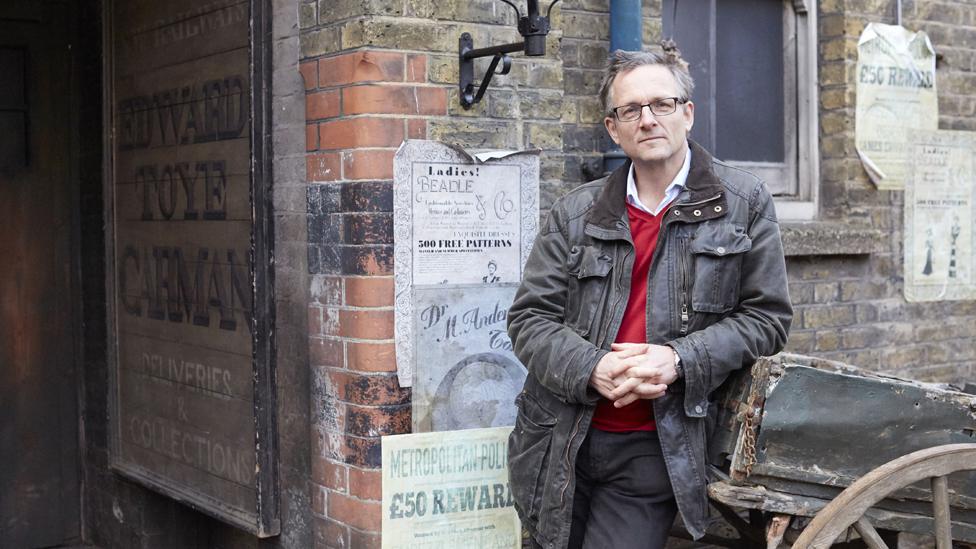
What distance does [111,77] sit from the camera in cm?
522

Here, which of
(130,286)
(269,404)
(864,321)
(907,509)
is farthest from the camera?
(864,321)

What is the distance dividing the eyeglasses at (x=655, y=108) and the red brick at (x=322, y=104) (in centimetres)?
107

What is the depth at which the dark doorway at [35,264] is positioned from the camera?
5.54 metres

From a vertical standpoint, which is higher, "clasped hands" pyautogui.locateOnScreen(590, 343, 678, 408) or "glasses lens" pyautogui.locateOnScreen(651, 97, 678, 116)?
"glasses lens" pyautogui.locateOnScreen(651, 97, 678, 116)

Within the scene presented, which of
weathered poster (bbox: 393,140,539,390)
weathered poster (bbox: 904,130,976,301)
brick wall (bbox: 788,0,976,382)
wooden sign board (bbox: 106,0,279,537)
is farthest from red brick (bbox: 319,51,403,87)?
weathered poster (bbox: 904,130,976,301)

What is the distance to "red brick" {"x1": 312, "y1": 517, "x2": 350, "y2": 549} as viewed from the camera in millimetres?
4016

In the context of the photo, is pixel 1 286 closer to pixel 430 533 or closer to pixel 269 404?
pixel 269 404

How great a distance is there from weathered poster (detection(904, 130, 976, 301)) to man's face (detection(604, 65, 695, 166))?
2725 mm

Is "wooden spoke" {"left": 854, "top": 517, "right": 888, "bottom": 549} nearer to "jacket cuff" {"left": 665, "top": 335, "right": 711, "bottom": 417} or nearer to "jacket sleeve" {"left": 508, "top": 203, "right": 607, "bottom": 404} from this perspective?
"jacket cuff" {"left": 665, "top": 335, "right": 711, "bottom": 417}

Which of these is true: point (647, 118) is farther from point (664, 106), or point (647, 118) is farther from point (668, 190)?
point (668, 190)

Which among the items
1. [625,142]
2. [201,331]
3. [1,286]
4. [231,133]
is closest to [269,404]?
[201,331]

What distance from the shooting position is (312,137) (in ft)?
13.4

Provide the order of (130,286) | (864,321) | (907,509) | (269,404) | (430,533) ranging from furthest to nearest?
(864,321), (130,286), (269,404), (430,533), (907,509)

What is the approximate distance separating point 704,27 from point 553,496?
104 inches
